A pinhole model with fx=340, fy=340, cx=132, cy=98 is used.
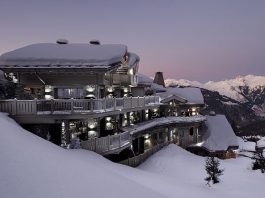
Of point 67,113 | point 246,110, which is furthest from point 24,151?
point 246,110

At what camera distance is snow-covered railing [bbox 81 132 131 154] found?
77.6ft

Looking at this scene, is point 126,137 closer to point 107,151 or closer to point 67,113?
point 107,151

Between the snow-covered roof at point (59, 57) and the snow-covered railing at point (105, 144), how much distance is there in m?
6.23

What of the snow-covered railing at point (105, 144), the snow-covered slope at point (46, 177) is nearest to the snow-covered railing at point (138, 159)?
the snow-covered railing at point (105, 144)

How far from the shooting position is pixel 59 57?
2948 centimetres

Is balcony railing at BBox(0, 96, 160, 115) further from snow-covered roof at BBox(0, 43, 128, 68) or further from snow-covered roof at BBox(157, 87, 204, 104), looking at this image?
snow-covered roof at BBox(157, 87, 204, 104)

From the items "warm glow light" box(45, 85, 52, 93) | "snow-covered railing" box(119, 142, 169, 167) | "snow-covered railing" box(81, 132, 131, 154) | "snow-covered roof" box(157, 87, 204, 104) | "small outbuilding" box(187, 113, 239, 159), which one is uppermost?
"warm glow light" box(45, 85, 52, 93)

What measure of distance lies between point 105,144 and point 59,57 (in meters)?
9.42

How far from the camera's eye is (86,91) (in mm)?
30406

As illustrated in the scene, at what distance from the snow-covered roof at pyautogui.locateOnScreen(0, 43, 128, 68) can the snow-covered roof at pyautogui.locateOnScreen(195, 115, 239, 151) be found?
76.7 feet

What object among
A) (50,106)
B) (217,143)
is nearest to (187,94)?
(217,143)

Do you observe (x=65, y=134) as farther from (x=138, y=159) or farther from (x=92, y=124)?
(x=138, y=159)

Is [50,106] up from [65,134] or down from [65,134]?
up

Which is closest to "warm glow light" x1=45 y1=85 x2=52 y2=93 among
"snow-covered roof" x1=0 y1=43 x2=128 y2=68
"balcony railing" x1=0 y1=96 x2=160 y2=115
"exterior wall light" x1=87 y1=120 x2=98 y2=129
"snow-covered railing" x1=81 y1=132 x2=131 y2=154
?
"snow-covered roof" x1=0 y1=43 x2=128 y2=68
